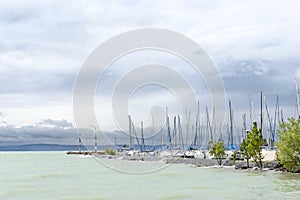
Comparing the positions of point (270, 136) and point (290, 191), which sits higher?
point (270, 136)

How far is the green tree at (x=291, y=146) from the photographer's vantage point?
204 feet

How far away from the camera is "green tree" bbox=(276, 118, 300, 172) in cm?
6216

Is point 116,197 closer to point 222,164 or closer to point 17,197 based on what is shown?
point 17,197

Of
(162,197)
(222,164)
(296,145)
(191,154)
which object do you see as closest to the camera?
(162,197)

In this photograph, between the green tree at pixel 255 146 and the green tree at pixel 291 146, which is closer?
the green tree at pixel 291 146

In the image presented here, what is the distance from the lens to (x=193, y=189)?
50.6 m

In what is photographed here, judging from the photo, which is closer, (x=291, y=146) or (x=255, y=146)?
(x=291, y=146)

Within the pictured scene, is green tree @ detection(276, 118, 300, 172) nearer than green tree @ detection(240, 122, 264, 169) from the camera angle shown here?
Yes

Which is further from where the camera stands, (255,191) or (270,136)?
(270,136)

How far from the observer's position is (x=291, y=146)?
62312 mm

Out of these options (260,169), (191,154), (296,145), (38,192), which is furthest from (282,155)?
(191,154)

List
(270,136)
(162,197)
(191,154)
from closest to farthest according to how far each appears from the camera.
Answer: (162,197) < (270,136) < (191,154)

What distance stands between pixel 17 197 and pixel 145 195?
14.9 m

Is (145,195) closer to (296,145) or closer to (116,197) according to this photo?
(116,197)
